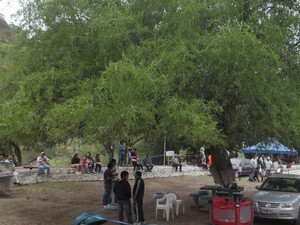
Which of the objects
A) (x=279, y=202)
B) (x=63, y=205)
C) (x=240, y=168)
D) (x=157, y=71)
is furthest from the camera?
(x=240, y=168)

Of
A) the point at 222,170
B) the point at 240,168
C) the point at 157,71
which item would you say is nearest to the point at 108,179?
the point at 222,170

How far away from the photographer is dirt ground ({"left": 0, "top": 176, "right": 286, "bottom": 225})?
13.9 m

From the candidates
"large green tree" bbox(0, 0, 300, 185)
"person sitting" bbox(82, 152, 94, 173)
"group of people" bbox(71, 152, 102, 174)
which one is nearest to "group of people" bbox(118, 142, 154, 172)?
"group of people" bbox(71, 152, 102, 174)

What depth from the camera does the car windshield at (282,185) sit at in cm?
1497

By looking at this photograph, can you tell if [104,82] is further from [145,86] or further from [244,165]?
[244,165]

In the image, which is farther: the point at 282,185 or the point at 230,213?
the point at 282,185

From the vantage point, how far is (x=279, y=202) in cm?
1378

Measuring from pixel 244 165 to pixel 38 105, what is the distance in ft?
82.2

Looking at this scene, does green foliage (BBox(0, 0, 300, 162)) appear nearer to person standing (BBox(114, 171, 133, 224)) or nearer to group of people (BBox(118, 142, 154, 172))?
person standing (BBox(114, 171, 133, 224))

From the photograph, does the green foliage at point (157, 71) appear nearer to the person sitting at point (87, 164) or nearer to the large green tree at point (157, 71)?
the large green tree at point (157, 71)

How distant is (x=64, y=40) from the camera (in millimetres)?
12070

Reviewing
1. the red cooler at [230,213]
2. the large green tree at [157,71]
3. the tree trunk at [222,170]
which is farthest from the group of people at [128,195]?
the tree trunk at [222,170]

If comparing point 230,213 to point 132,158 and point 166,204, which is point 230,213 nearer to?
point 166,204

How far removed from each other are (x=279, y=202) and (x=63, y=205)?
25.1ft
